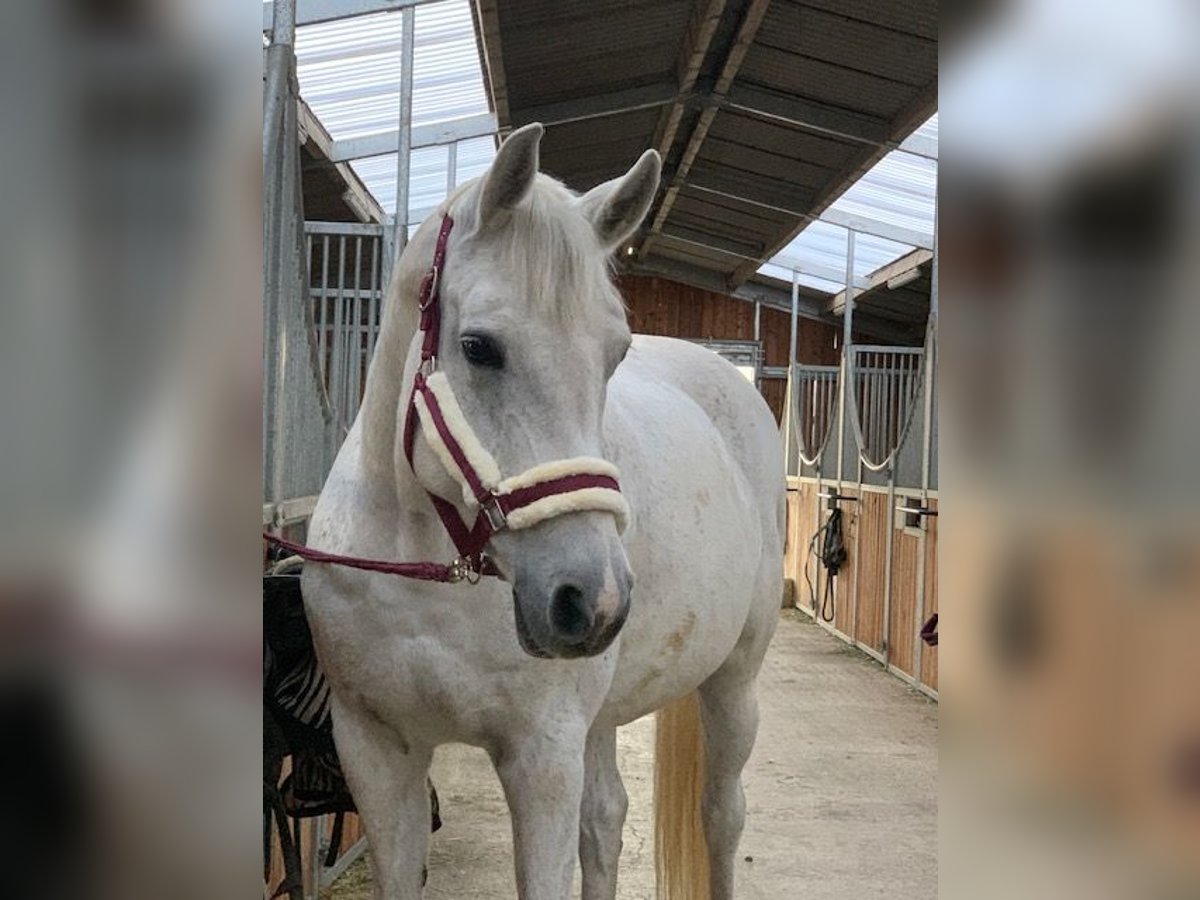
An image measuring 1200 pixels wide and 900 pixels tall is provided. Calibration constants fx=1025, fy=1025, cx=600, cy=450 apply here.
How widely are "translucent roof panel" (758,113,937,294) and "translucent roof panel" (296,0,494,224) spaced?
2546mm

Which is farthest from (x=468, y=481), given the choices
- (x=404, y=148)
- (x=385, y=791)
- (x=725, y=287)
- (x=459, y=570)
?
(x=725, y=287)

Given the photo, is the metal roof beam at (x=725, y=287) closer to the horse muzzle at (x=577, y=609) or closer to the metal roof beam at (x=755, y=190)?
the metal roof beam at (x=755, y=190)

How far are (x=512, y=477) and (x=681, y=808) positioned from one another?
153cm

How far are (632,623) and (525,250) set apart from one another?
0.67 m

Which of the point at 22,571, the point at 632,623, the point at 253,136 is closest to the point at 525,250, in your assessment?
the point at 632,623

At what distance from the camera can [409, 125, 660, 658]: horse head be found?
1044 mm

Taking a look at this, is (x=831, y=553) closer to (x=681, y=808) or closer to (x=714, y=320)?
(x=681, y=808)

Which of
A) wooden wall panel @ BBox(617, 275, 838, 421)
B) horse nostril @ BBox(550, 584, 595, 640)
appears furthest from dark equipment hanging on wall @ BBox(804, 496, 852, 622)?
horse nostril @ BBox(550, 584, 595, 640)

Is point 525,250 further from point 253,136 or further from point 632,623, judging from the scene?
point 253,136

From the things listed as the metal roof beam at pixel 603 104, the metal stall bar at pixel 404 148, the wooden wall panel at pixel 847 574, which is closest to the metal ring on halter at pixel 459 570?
the metal stall bar at pixel 404 148

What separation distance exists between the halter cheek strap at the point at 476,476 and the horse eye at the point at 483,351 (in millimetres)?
50

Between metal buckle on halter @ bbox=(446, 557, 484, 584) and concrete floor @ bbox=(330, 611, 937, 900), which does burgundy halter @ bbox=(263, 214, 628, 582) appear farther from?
concrete floor @ bbox=(330, 611, 937, 900)

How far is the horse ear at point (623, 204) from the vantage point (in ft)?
4.19

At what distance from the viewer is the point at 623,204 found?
50.9 inches
